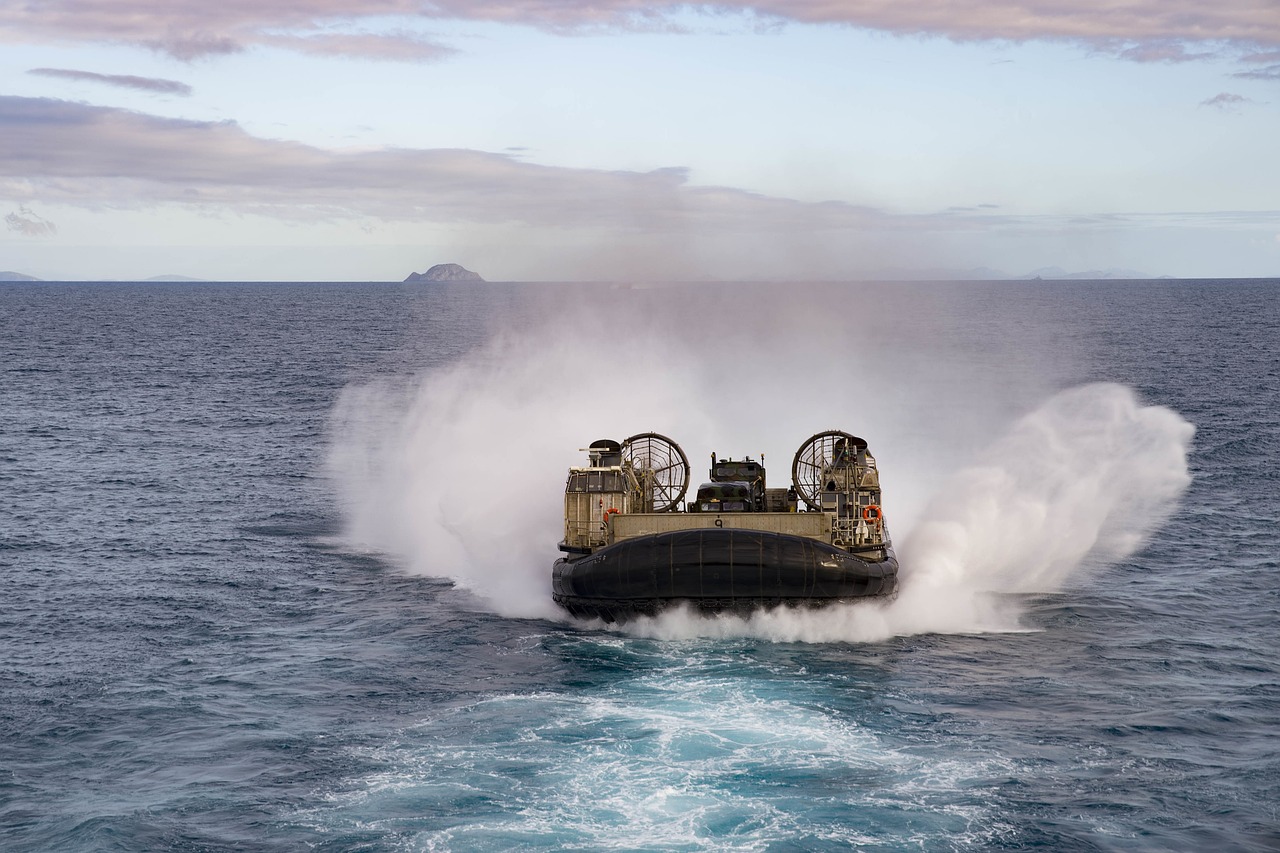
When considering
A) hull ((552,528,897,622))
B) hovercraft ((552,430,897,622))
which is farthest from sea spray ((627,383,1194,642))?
hovercraft ((552,430,897,622))

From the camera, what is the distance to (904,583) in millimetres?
40750

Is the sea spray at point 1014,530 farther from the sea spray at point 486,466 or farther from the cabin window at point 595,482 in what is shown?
the sea spray at point 486,466

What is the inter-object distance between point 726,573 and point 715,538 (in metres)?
1.10

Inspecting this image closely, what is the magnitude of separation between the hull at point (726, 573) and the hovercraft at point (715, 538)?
30 mm

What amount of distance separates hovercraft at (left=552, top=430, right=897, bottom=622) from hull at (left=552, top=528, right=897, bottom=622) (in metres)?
0.03

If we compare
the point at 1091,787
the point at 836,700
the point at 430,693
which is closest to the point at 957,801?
the point at 1091,787

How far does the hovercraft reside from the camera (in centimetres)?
3566

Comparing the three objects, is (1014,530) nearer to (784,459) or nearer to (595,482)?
(595,482)

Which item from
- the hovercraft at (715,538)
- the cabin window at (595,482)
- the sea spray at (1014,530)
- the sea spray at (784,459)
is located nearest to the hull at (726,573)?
the hovercraft at (715,538)

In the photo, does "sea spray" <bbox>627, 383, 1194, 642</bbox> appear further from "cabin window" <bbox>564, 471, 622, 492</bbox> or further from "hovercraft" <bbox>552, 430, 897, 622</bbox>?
"cabin window" <bbox>564, 471, 622, 492</bbox>

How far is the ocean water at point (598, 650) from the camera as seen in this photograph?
24.4m

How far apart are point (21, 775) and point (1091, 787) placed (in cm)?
2339

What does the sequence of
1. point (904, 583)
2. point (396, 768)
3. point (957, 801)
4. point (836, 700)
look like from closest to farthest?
point (957, 801)
point (396, 768)
point (836, 700)
point (904, 583)

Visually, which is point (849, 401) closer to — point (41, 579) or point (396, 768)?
point (41, 579)
